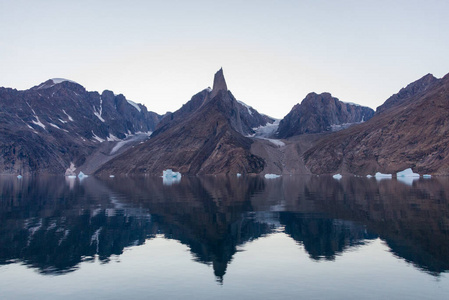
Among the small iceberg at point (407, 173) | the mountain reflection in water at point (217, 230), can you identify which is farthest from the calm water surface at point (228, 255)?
the small iceberg at point (407, 173)

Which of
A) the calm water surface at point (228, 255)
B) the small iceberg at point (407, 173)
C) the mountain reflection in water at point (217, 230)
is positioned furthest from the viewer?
the small iceberg at point (407, 173)

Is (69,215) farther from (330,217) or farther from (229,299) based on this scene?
(229,299)

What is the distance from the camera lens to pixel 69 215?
5497 cm

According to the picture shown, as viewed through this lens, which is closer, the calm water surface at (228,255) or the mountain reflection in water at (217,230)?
the calm water surface at (228,255)

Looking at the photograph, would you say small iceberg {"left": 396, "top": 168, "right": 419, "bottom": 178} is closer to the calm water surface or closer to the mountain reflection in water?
the mountain reflection in water

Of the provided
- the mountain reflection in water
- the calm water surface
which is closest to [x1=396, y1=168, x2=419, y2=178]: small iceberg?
the mountain reflection in water

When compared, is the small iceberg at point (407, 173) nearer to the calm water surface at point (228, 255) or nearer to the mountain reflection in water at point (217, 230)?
the mountain reflection in water at point (217, 230)

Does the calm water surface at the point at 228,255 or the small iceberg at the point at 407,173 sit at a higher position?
the small iceberg at the point at 407,173

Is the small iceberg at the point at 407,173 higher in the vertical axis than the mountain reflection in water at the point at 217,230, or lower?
higher

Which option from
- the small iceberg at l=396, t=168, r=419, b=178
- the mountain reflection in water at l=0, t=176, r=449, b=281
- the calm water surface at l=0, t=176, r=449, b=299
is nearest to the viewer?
the calm water surface at l=0, t=176, r=449, b=299

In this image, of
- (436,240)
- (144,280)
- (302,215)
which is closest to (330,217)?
(302,215)

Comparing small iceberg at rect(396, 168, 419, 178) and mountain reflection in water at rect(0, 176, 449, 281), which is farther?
small iceberg at rect(396, 168, 419, 178)

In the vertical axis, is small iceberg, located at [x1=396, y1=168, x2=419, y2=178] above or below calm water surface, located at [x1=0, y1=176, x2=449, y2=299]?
above

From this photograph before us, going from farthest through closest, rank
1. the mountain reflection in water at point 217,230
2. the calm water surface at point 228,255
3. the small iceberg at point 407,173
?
the small iceberg at point 407,173 → the mountain reflection in water at point 217,230 → the calm water surface at point 228,255
